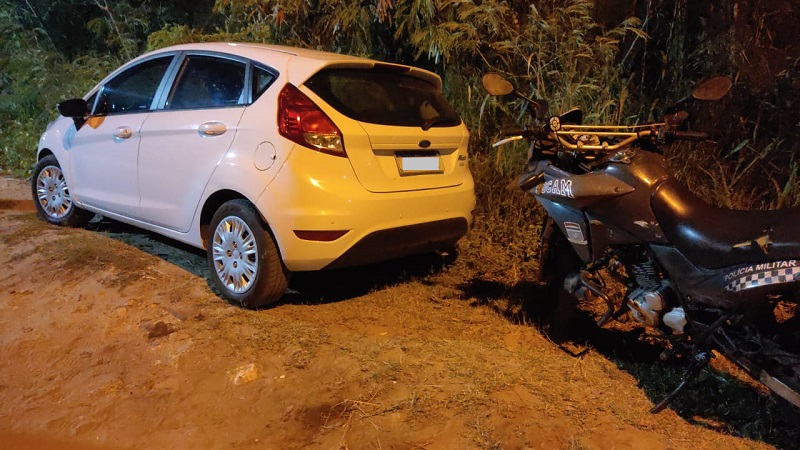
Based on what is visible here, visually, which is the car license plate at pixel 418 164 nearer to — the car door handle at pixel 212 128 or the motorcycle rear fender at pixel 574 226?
the motorcycle rear fender at pixel 574 226

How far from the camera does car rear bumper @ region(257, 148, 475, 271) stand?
344 centimetres

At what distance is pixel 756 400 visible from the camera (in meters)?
2.92

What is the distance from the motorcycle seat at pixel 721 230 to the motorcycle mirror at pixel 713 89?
482 mm

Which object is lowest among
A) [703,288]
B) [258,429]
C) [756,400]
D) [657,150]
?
[756,400]

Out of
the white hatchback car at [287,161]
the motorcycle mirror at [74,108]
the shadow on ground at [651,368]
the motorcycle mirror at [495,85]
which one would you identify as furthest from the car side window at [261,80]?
the motorcycle mirror at [74,108]

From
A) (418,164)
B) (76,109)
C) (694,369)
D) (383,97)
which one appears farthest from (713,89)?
(76,109)

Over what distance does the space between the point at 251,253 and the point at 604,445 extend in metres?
2.32

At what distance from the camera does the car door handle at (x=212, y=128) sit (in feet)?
12.5

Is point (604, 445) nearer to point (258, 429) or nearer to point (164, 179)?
point (258, 429)

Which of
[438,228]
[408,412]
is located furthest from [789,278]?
[438,228]

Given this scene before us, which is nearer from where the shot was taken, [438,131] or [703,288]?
[703,288]

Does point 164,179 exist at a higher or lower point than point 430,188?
higher

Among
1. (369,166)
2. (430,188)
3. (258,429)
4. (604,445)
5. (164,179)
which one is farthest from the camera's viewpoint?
(164,179)

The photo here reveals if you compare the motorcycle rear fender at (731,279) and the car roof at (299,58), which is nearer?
the motorcycle rear fender at (731,279)
